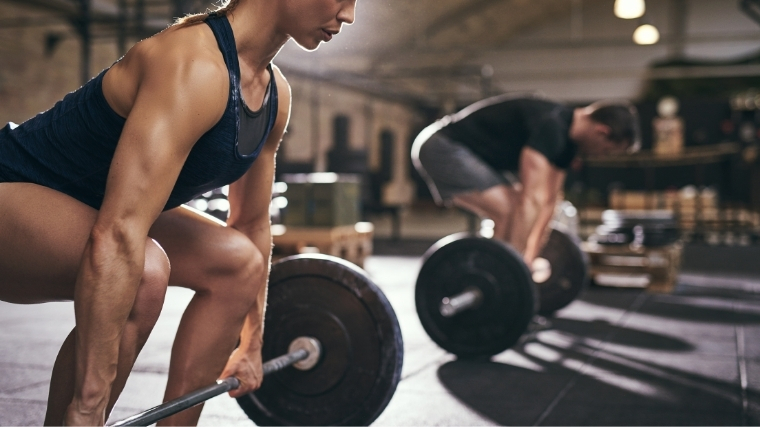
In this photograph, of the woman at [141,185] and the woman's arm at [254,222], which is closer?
the woman at [141,185]

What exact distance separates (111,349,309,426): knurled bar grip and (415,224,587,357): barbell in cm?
99

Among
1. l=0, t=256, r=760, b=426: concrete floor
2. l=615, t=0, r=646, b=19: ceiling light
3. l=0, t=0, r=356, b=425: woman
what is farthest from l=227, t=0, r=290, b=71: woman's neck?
A: l=615, t=0, r=646, b=19: ceiling light

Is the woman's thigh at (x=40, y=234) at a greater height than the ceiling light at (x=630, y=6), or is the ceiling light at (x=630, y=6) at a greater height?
the ceiling light at (x=630, y=6)

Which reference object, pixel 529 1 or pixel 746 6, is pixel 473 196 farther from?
pixel 529 1

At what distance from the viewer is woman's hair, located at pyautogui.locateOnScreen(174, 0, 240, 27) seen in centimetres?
116

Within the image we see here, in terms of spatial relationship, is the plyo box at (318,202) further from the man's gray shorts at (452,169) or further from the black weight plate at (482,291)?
the black weight plate at (482,291)

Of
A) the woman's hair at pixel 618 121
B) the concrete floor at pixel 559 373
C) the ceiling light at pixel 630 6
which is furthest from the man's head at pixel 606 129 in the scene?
the ceiling light at pixel 630 6

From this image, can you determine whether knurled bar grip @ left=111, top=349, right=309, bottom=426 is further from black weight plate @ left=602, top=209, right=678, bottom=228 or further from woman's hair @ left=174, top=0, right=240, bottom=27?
black weight plate @ left=602, top=209, right=678, bottom=228

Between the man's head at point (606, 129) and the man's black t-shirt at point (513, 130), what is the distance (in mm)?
54

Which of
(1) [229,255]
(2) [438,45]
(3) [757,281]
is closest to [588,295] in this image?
(3) [757,281]

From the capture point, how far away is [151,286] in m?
1.15

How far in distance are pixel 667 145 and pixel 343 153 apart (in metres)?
8.08

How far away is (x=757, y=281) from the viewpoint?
5465 mm

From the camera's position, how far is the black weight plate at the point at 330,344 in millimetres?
1646
